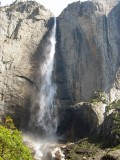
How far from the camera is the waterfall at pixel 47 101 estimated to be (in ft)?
181

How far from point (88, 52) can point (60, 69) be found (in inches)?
236

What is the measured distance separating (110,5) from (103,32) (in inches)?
317

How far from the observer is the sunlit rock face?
56.9 m

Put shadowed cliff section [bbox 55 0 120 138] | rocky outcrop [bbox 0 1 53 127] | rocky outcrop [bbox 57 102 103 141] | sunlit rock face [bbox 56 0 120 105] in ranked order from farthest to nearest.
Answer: sunlit rock face [bbox 56 0 120 105], shadowed cliff section [bbox 55 0 120 138], rocky outcrop [bbox 0 1 53 127], rocky outcrop [bbox 57 102 103 141]

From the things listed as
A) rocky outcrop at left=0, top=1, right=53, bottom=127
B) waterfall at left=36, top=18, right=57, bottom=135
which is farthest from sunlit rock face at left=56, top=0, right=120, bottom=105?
rocky outcrop at left=0, top=1, right=53, bottom=127

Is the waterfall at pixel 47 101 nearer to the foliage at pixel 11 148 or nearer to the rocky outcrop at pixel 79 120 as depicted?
the rocky outcrop at pixel 79 120

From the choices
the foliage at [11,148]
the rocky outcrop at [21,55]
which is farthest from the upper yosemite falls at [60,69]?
the foliage at [11,148]


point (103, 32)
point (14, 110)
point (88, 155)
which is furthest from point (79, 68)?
point (88, 155)

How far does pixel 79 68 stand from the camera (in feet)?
195

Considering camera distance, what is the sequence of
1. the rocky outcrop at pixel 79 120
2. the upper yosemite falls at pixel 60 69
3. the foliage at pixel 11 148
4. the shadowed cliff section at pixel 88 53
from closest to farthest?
the foliage at pixel 11 148 < the rocky outcrop at pixel 79 120 < the upper yosemite falls at pixel 60 69 < the shadowed cliff section at pixel 88 53

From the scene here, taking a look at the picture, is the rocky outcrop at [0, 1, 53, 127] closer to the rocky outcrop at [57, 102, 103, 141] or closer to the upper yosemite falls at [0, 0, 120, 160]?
the upper yosemite falls at [0, 0, 120, 160]

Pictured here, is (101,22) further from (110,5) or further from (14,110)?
(14,110)

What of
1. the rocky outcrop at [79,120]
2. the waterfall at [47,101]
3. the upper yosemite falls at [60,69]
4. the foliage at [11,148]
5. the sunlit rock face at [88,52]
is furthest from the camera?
the sunlit rock face at [88,52]

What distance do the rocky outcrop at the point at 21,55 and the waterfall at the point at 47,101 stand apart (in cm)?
→ 124
